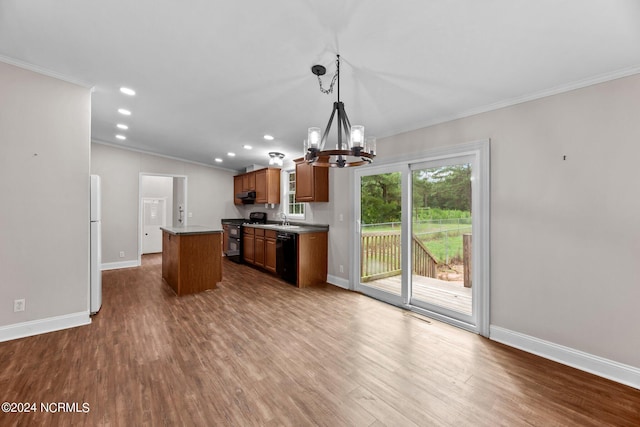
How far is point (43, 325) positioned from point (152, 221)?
6.00 meters

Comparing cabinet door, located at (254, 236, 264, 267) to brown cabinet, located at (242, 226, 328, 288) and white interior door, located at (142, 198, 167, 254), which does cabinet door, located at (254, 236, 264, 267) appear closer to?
brown cabinet, located at (242, 226, 328, 288)

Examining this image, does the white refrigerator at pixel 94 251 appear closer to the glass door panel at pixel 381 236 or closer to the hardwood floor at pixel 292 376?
the hardwood floor at pixel 292 376

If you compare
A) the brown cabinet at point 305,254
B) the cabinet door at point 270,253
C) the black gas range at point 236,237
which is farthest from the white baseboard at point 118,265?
the cabinet door at point 270,253

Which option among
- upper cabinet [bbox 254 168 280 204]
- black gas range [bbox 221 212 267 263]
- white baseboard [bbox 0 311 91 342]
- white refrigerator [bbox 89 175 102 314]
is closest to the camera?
white baseboard [bbox 0 311 91 342]

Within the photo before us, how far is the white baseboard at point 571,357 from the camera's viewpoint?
6.66 ft

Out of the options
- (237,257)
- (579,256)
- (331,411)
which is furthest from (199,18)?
(237,257)

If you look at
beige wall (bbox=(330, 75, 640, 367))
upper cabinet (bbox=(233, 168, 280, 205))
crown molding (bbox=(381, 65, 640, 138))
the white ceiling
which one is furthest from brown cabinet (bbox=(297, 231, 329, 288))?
beige wall (bbox=(330, 75, 640, 367))

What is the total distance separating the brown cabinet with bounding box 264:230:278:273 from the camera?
17.0 ft

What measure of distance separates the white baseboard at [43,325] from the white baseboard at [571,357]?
4.57 meters

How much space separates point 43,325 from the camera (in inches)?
110

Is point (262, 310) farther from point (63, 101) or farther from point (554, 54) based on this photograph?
point (554, 54)

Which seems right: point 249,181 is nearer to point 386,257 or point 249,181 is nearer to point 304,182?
point 304,182

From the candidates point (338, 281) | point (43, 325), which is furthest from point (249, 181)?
point (43, 325)

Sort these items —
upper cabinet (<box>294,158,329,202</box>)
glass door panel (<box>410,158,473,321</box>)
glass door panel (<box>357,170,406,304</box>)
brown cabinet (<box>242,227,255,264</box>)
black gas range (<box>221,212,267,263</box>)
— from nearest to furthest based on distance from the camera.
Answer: glass door panel (<box>410,158,473,321</box>) → glass door panel (<box>357,170,406,304</box>) → upper cabinet (<box>294,158,329,202</box>) → brown cabinet (<box>242,227,255,264</box>) → black gas range (<box>221,212,267,263</box>)
